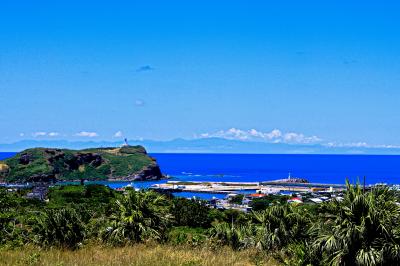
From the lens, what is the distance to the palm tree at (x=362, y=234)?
12.3 m

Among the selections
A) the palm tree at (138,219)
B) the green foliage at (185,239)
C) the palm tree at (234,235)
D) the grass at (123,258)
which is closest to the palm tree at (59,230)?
the palm tree at (138,219)

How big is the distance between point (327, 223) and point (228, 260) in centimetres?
399

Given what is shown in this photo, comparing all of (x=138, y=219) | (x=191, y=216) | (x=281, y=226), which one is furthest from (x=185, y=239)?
(x=191, y=216)

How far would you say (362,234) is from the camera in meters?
12.4

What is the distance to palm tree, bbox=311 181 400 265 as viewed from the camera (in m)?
12.3

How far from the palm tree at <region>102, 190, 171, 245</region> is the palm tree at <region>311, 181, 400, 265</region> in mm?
5448

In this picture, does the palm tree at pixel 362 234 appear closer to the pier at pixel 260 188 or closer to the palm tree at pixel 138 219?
the palm tree at pixel 138 219

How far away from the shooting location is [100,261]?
9383 mm

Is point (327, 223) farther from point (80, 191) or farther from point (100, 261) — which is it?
point (80, 191)

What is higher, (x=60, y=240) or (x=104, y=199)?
(x=60, y=240)

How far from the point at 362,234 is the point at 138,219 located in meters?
6.90

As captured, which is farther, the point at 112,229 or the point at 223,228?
the point at 223,228

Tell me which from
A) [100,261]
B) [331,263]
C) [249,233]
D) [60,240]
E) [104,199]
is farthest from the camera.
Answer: [104,199]

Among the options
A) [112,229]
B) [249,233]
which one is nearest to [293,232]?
[249,233]
